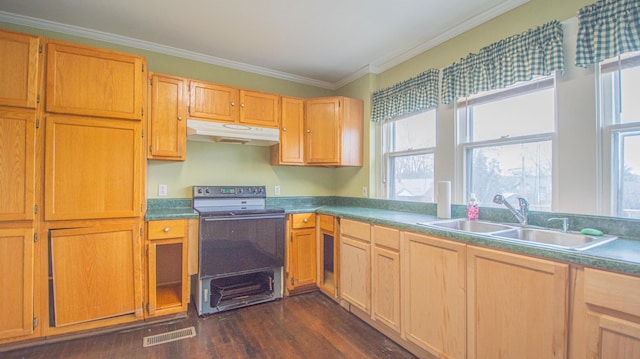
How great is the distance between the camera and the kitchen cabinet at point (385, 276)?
211 cm

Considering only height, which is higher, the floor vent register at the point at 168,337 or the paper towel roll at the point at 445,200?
the paper towel roll at the point at 445,200

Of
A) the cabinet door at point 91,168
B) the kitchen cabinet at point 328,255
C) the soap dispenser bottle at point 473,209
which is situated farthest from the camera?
the kitchen cabinet at point 328,255

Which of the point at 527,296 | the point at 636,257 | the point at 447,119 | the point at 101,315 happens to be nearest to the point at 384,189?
the point at 447,119

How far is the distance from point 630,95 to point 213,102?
2954 millimetres

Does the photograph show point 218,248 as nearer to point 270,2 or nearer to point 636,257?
point 270,2

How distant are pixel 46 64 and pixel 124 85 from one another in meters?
0.45

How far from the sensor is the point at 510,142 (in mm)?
2096

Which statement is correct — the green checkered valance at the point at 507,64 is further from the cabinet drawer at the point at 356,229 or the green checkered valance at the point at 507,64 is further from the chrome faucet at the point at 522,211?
the cabinet drawer at the point at 356,229

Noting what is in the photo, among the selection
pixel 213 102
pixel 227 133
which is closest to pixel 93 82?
pixel 213 102

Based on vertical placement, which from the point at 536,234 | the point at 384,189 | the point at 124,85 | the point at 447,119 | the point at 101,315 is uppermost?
the point at 124,85

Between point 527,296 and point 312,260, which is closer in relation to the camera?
point 527,296

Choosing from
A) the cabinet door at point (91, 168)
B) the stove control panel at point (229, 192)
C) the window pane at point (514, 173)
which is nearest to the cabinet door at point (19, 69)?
the cabinet door at point (91, 168)

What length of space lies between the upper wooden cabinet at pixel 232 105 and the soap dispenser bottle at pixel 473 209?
196 centimetres

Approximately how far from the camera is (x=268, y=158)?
3.41 metres
